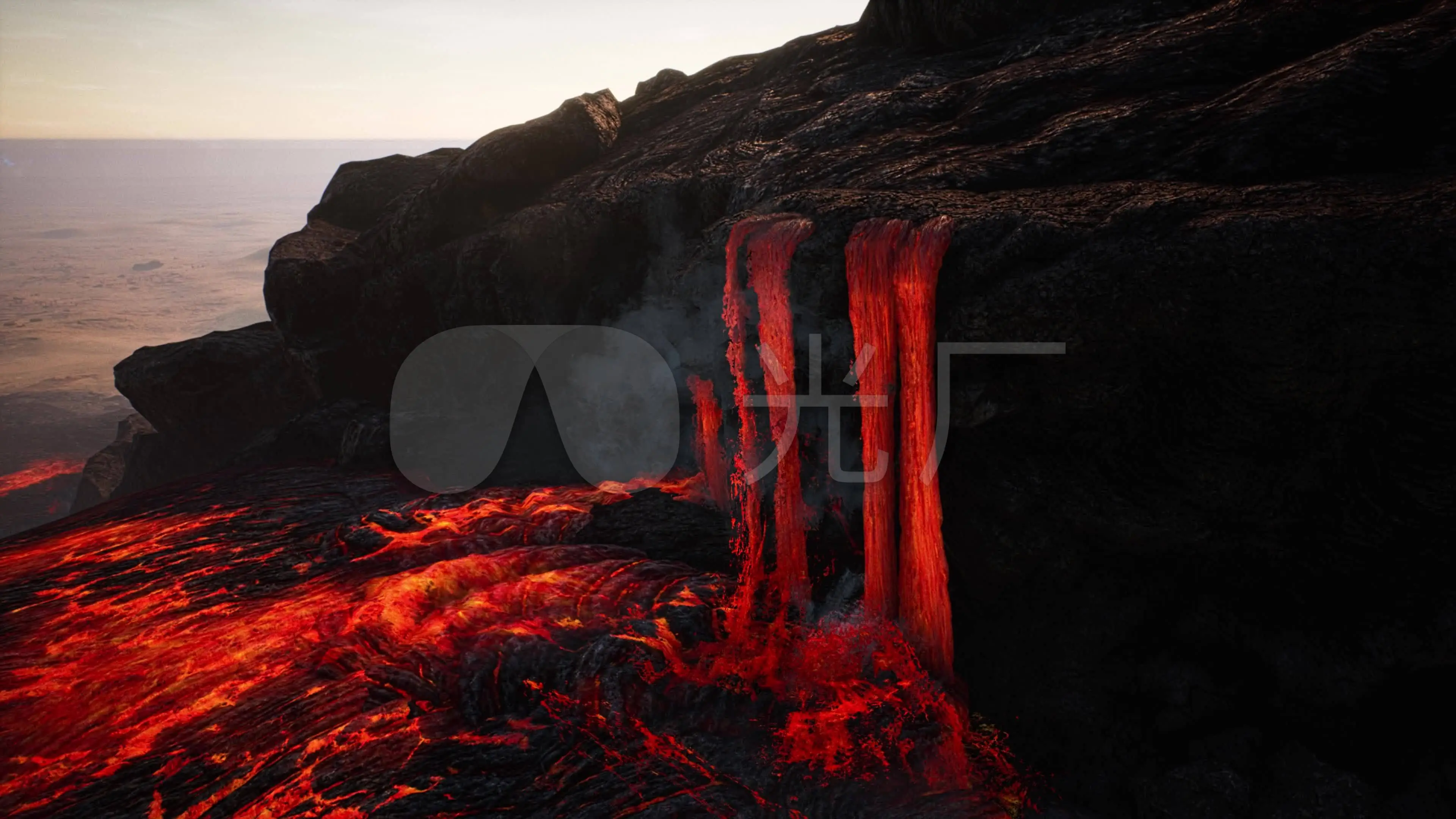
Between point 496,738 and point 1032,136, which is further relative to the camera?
point 1032,136

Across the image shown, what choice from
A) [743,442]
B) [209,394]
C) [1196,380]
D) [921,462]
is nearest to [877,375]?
[921,462]

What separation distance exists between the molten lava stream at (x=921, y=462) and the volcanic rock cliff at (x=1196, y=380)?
15cm

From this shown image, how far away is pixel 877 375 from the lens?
7.57 meters

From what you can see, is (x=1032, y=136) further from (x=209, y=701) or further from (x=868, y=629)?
(x=209, y=701)

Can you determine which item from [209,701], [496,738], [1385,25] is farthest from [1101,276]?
[209,701]

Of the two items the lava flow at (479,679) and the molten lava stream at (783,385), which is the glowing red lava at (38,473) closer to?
the lava flow at (479,679)

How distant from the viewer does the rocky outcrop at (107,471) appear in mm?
22141

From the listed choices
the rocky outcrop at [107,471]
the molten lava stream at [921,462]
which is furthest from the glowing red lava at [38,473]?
the molten lava stream at [921,462]

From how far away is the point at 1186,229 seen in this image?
590 cm

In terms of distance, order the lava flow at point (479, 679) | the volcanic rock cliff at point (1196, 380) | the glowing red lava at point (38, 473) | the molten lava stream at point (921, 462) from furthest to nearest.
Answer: the glowing red lava at point (38, 473) → the molten lava stream at point (921, 462) → the lava flow at point (479, 679) → the volcanic rock cliff at point (1196, 380)

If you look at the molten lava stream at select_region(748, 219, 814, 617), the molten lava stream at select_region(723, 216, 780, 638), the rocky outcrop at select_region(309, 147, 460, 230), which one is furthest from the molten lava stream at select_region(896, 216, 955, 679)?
the rocky outcrop at select_region(309, 147, 460, 230)

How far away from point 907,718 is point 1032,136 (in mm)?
Result: 6149

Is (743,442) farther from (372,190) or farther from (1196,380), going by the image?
(372,190)

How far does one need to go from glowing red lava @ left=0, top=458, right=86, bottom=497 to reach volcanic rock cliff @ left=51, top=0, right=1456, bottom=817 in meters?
30.9
